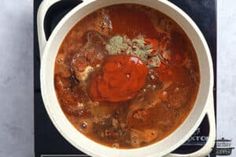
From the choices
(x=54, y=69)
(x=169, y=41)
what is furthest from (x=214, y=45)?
(x=54, y=69)

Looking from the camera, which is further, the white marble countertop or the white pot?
the white marble countertop

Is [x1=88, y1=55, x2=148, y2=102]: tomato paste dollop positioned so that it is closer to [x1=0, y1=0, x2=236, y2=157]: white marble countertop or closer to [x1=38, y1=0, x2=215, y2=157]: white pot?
[x1=38, y1=0, x2=215, y2=157]: white pot

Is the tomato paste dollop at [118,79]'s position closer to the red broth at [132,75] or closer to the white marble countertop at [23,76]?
the red broth at [132,75]

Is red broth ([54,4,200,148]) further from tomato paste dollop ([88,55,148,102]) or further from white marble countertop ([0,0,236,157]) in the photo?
white marble countertop ([0,0,236,157])

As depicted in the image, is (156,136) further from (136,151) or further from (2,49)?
(2,49)

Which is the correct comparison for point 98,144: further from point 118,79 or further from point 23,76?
point 23,76

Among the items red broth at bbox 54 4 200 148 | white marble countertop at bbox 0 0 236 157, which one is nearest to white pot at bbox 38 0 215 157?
red broth at bbox 54 4 200 148
